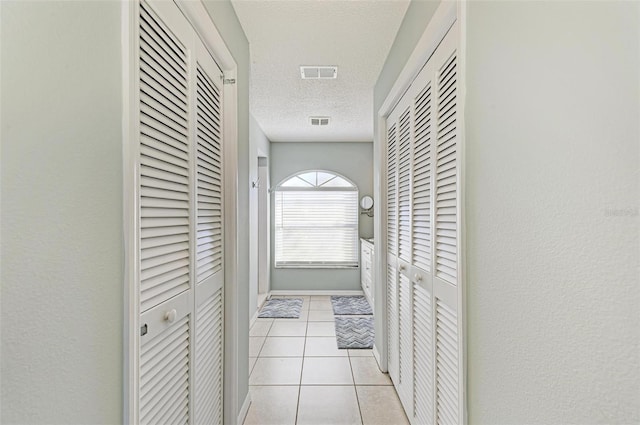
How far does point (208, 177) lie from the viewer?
5.29ft

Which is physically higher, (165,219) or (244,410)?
(165,219)

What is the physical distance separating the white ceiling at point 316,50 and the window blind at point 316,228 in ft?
5.39

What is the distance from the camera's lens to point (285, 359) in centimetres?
303

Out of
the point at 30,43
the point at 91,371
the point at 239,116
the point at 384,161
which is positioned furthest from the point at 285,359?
the point at 30,43

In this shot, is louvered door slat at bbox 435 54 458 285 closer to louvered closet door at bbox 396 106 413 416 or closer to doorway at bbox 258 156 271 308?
louvered closet door at bbox 396 106 413 416

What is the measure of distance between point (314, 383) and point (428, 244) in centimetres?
158

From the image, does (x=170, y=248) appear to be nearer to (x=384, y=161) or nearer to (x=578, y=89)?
(x=578, y=89)

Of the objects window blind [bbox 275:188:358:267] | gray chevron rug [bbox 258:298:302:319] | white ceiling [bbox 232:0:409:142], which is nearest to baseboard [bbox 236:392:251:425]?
gray chevron rug [bbox 258:298:302:319]

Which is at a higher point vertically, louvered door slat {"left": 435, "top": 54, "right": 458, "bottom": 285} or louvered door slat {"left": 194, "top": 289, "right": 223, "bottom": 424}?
louvered door slat {"left": 435, "top": 54, "right": 458, "bottom": 285}

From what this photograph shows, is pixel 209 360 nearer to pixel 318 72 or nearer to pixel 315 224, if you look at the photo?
pixel 318 72

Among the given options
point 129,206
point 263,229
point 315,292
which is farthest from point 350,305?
point 129,206

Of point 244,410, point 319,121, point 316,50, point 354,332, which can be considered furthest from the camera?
point 319,121

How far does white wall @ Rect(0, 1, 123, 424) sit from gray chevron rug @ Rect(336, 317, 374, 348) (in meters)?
2.81

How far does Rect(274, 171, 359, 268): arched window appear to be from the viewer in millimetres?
5484
